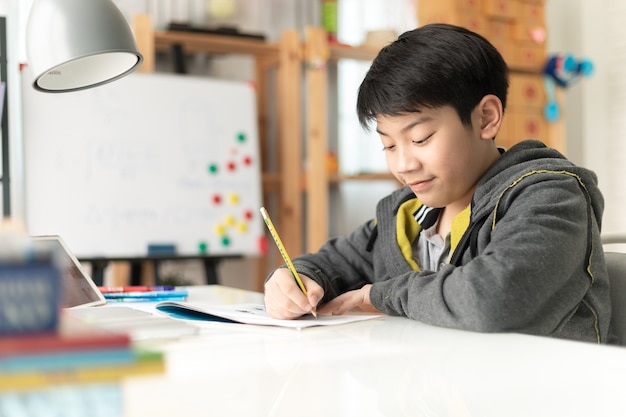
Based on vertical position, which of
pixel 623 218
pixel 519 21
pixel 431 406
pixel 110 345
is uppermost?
pixel 519 21

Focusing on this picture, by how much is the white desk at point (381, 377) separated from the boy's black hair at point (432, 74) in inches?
17.2

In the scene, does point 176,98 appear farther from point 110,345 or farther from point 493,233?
point 110,345

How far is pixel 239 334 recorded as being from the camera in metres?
0.85

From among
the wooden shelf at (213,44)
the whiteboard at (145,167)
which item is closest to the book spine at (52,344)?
the whiteboard at (145,167)

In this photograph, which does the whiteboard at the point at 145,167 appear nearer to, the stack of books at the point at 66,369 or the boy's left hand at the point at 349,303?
the boy's left hand at the point at 349,303

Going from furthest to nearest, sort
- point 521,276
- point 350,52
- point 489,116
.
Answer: point 350,52, point 489,116, point 521,276

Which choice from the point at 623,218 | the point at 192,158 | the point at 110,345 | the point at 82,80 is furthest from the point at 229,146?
the point at 110,345

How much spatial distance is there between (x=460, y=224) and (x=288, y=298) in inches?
12.6

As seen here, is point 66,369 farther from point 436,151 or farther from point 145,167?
point 145,167

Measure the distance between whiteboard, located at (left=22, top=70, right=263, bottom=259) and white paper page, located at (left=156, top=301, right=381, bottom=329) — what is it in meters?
1.93

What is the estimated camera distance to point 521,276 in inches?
34.9

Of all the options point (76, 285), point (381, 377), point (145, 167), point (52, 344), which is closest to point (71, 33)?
point (76, 285)

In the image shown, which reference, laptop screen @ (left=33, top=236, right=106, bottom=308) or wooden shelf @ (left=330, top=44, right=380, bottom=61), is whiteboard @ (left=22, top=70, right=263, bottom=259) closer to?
wooden shelf @ (left=330, top=44, right=380, bottom=61)

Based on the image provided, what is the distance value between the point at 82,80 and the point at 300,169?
7.71 ft
